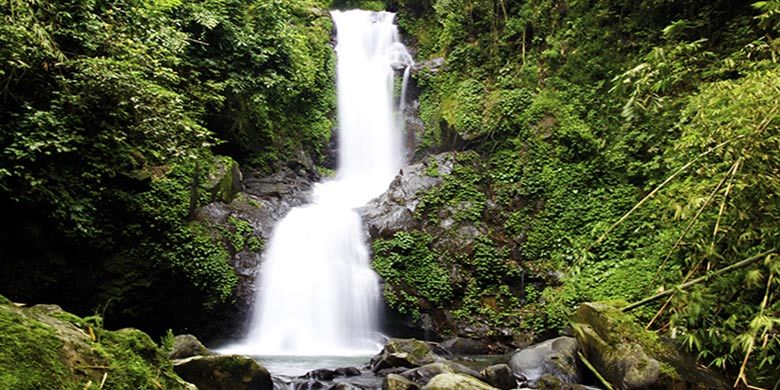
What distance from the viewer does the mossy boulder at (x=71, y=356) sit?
2.10 metres

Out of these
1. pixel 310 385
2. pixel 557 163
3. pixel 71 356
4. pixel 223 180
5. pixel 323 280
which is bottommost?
pixel 310 385

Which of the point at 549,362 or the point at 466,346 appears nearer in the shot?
the point at 549,362

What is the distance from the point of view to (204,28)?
10.9m

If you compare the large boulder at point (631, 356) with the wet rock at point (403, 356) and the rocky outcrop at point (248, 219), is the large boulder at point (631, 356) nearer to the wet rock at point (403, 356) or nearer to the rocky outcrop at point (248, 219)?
the wet rock at point (403, 356)

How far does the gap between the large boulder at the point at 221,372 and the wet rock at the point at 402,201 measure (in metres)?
6.23

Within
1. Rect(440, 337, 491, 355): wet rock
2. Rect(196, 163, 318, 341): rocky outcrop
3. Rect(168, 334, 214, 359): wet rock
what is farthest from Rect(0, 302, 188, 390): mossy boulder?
Rect(440, 337, 491, 355): wet rock

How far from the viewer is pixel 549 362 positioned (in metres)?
7.29

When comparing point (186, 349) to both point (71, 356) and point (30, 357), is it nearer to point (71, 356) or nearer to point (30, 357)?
point (71, 356)

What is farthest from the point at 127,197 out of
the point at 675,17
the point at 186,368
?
the point at 675,17

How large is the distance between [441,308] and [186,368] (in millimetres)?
6504

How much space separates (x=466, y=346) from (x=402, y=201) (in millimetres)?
3962

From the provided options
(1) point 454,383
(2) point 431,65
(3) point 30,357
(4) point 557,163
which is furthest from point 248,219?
(2) point 431,65

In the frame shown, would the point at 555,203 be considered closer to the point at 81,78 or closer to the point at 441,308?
the point at 441,308

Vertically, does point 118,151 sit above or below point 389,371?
above
